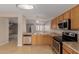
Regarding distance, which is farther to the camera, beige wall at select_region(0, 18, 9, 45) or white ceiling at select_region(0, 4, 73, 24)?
beige wall at select_region(0, 18, 9, 45)

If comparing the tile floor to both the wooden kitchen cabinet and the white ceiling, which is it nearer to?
the wooden kitchen cabinet

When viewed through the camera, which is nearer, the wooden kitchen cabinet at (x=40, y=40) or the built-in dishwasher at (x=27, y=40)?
the built-in dishwasher at (x=27, y=40)

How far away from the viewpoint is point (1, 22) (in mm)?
7754

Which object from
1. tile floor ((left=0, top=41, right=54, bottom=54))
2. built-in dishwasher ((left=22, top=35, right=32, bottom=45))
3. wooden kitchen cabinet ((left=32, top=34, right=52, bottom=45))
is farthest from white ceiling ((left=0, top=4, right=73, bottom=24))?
wooden kitchen cabinet ((left=32, top=34, right=52, bottom=45))

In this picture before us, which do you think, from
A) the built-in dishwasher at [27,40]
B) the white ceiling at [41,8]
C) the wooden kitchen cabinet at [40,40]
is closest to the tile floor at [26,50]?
the built-in dishwasher at [27,40]

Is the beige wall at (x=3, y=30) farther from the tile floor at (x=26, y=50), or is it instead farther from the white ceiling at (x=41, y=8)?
the white ceiling at (x=41, y=8)

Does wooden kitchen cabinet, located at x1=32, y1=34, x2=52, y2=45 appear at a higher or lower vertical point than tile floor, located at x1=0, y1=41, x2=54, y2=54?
higher

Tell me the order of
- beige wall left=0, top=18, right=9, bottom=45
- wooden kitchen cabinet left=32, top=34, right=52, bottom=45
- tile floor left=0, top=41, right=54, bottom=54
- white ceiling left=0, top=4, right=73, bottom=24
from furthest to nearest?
wooden kitchen cabinet left=32, top=34, right=52, bottom=45, beige wall left=0, top=18, right=9, bottom=45, tile floor left=0, top=41, right=54, bottom=54, white ceiling left=0, top=4, right=73, bottom=24

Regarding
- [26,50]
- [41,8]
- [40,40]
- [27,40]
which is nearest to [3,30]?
[27,40]

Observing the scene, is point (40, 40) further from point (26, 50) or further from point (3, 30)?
point (3, 30)

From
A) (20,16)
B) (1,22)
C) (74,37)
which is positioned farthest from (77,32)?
(1,22)

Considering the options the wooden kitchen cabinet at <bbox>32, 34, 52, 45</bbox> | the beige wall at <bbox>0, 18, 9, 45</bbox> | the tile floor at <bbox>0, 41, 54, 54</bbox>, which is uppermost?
the beige wall at <bbox>0, 18, 9, 45</bbox>
